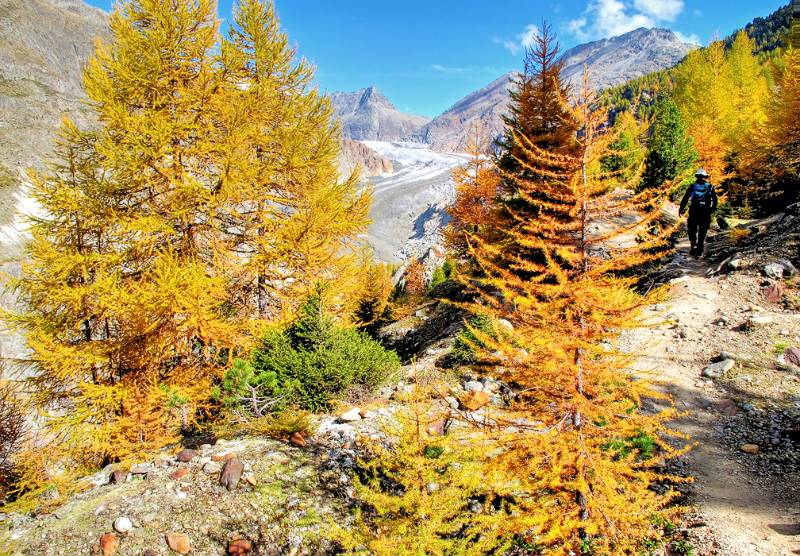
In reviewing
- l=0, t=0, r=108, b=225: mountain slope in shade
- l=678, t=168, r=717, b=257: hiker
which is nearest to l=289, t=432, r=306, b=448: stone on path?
l=678, t=168, r=717, b=257: hiker

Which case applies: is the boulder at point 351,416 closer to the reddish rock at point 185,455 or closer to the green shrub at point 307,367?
the green shrub at point 307,367

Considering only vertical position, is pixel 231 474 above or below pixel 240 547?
above

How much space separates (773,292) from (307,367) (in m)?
11.3

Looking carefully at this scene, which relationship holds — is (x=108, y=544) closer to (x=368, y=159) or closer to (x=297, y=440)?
(x=297, y=440)

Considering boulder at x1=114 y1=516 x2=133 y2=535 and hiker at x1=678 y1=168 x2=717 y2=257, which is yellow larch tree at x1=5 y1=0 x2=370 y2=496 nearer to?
boulder at x1=114 y1=516 x2=133 y2=535

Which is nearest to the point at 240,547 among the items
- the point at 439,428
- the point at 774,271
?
the point at 439,428

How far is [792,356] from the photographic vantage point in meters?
7.55

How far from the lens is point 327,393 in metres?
7.34

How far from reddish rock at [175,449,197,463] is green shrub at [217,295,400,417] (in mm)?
1097

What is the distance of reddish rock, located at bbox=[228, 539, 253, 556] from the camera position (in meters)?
4.01

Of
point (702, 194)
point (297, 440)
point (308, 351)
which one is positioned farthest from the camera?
point (702, 194)

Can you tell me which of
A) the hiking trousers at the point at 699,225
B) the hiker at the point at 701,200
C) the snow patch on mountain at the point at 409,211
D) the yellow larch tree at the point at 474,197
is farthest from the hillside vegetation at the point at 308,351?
the snow patch on mountain at the point at 409,211

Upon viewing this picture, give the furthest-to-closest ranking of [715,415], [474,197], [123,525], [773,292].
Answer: [474,197] < [773,292] < [715,415] < [123,525]

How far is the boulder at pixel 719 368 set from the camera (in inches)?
298
